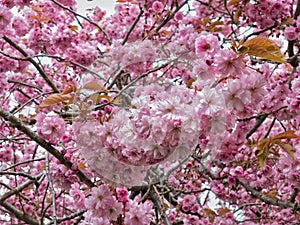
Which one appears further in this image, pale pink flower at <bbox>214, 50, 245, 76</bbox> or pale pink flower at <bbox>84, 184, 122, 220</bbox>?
pale pink flower at <bbox>84, 184, 122, 220</bbox>

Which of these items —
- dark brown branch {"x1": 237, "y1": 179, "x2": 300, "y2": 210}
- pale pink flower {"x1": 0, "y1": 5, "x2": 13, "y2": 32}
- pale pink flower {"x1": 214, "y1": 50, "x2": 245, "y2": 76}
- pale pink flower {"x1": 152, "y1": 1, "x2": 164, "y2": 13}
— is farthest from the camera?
pale pink flower {"x1": 152, "y1": 1, "x2": 164, "y2": 13}

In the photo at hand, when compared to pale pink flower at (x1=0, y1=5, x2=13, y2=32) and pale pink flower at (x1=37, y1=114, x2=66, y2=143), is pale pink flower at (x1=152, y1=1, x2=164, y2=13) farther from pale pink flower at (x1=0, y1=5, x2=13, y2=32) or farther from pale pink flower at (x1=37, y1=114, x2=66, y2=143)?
pale pink flower at (x1=37, y1=114, x2=66, y2=143)

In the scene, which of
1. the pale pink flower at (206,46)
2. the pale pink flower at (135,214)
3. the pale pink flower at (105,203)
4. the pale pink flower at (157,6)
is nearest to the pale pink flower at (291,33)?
the pale pink flower at (157,6)

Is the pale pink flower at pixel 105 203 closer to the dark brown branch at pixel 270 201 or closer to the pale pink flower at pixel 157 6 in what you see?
the dark brown branch at pixel 270 201

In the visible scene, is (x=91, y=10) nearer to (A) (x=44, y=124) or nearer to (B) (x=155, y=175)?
(A) (x=44, y=124)

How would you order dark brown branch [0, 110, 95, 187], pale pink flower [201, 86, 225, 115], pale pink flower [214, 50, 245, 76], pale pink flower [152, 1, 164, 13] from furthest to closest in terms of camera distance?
1. pale pink flower [152, 1, 164, 13]
2. dark brown branch [0, 110, 95, 187]
3. pale pink flower [214, 50, 245, 76]
4. pale pink flower [201, 86, 225, 115]

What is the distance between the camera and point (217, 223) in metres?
3.54

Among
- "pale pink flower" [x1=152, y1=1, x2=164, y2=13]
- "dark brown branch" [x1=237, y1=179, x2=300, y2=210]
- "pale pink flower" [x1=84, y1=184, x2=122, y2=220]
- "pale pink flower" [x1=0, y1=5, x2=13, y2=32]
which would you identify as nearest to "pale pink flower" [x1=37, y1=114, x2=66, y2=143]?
"pale pink flower" [x1=84, y1=184, x2=122, y2=220]

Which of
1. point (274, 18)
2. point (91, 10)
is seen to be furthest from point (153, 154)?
point (91, 10)

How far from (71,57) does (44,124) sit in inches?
77.6

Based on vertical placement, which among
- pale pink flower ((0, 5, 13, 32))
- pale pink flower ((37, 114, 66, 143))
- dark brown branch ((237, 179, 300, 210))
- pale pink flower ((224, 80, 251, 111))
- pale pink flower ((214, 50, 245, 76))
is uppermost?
pale pink flower ((0, 5, 13, 32))

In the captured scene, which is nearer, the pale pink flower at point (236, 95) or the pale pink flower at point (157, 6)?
the pale pink flower at point (236, 95)

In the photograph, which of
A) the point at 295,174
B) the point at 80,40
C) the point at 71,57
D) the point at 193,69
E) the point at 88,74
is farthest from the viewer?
the point at 80,40

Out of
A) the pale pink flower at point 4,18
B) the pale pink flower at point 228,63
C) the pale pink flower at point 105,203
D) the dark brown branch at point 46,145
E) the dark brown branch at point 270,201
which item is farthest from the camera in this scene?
the dark brown branch at point 270,201
